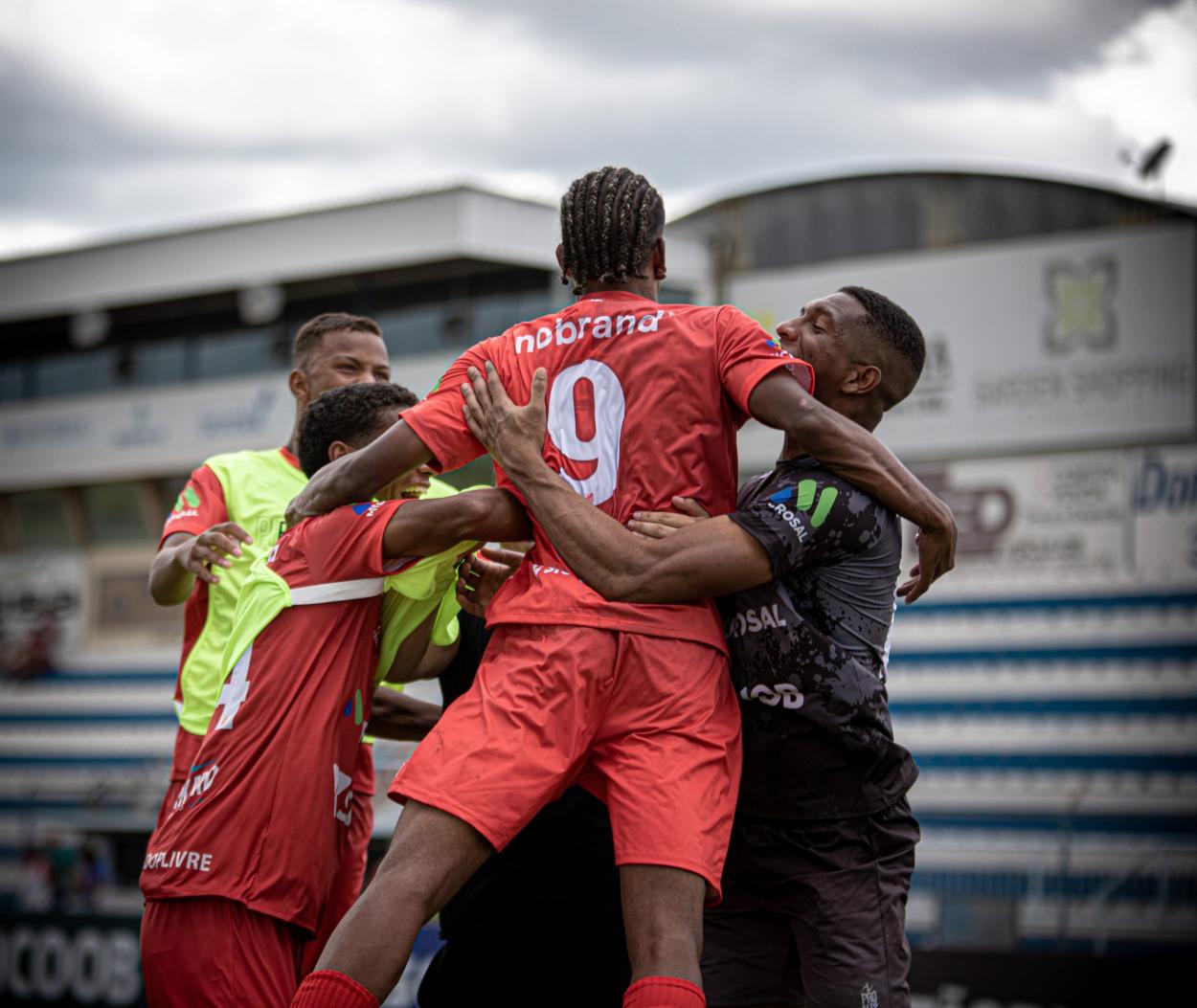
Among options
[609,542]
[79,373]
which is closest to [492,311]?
[79,373]

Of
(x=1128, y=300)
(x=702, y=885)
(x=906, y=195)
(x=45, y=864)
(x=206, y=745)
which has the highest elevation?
(x=906, y=195)

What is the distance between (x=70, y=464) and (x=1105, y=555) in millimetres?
17738

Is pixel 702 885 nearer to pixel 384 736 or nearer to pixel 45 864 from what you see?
pixel 384 736

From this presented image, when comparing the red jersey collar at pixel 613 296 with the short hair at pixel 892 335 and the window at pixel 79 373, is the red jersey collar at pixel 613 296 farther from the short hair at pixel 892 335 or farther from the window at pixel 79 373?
the window at pixel 79 373

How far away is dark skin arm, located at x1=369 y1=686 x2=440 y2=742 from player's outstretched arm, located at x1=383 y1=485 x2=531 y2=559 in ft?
3.36

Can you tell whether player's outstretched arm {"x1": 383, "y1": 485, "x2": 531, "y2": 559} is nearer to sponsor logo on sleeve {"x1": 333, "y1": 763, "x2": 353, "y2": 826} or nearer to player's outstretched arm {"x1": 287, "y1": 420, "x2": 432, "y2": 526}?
player's outstretched arm {"x1": 287, "y1": 420, "x2": 432, "y2": 526}

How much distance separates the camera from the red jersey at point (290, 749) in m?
3.24

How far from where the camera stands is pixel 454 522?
320cm

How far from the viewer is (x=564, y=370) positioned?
3.21 m

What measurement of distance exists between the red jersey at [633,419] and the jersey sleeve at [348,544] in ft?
0.75

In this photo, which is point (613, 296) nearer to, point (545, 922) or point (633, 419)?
point (633, 419)

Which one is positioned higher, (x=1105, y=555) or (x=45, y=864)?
(x=1105, y=555)

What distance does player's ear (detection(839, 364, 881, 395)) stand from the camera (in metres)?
3.46

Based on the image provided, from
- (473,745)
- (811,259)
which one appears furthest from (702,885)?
(811,259)
